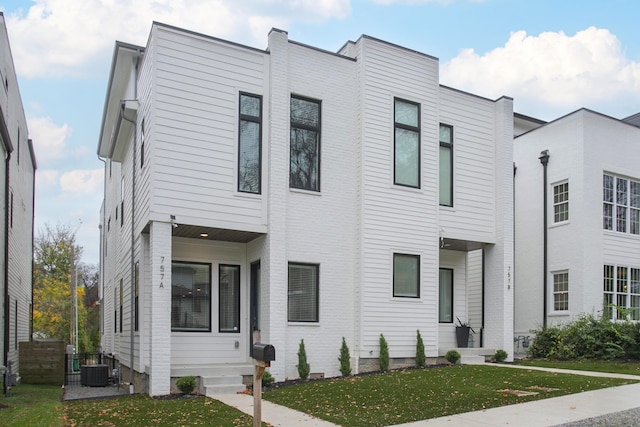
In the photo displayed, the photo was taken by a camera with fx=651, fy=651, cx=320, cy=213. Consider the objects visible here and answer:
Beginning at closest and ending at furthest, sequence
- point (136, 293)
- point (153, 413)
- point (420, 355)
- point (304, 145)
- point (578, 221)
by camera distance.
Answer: point (153, 413)
point (304, 145)
point (136, 293)
point (420, 355)
point (578, 221)

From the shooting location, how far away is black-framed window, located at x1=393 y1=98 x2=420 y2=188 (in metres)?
15.7

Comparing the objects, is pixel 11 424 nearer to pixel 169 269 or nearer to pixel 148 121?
pixel 169 269

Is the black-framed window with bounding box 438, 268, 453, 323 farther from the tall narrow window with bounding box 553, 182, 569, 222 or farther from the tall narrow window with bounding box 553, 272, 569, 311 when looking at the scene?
the tall narrow window with bounding box 553, 182, 569, 222

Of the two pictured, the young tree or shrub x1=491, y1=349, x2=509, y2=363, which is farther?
the young tree

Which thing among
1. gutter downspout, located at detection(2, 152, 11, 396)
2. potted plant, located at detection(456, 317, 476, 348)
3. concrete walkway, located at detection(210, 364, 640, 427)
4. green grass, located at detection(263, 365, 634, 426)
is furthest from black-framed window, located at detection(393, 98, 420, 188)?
gutter downspout, located at detection(2, 152, 11, 396)

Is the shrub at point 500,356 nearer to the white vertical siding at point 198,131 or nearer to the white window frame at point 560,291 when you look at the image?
the white window frame at point 560,291

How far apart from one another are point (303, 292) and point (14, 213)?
10.4 m

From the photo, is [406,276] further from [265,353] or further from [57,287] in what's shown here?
[57,287]

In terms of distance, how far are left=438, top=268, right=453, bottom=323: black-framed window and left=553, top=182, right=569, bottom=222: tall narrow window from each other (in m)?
5.08

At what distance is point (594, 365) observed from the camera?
15.3m

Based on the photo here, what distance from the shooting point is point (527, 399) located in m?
10.5

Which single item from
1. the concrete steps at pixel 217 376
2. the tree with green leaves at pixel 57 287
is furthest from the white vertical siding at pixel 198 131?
the tree with green leaves at pixel 57 287

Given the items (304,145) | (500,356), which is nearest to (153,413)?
(304,145)

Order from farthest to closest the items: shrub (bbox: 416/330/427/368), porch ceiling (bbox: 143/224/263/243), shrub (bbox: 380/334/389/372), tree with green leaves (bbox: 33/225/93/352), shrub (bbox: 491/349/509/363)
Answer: tree with green leaves (bbox: 33/225/93/352) → shrub (bbox: 491/349/509/363) → shrub (bbox: 416/330/427/368) → shrub (bbox: 380/334/389/372) → porch ceiling (bbox: 143/224/263/243)
